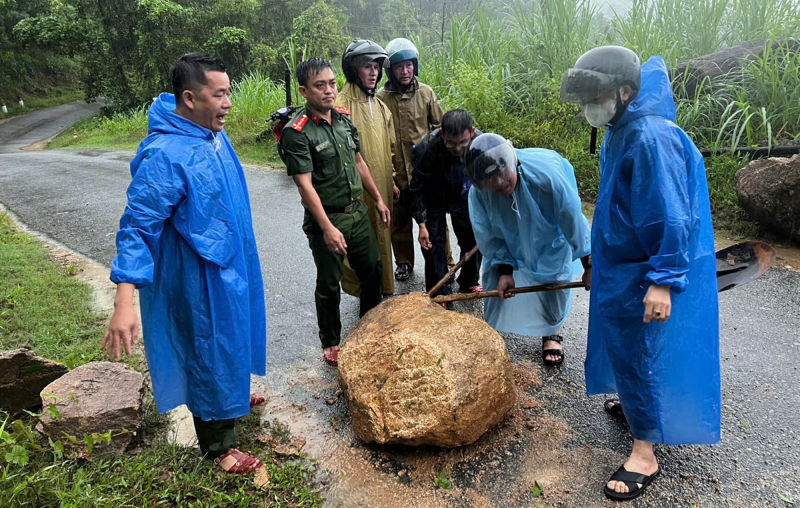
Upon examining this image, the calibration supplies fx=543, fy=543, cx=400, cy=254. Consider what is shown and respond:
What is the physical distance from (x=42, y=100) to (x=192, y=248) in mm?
30760

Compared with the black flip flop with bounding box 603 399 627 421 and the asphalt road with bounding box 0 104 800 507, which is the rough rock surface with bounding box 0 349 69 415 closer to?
the asphalt road with bounding box 0 104 800 507

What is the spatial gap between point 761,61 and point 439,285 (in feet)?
17.1

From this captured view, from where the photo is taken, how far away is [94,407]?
2.55m

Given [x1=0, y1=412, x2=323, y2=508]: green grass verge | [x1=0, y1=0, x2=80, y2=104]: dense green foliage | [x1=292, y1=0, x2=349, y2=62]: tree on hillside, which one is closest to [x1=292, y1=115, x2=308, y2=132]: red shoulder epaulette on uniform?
[x1=0, y1=412, x2=323, y2=508]: green grass verge

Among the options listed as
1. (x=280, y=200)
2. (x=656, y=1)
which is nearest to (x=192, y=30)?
(x=280, y=200)

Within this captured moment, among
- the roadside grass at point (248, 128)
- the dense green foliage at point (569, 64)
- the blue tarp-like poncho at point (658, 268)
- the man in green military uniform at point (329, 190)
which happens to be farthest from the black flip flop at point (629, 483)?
the roadside grass at point (248, 128)

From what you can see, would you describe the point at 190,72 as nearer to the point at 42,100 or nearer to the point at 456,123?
the point at 456,123

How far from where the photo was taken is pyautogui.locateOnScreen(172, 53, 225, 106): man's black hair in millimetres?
2033

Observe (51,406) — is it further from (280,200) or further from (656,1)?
(656,1)

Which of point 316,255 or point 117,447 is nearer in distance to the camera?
point 117,447

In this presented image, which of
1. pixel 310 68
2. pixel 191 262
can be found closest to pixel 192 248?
pixel 191 262

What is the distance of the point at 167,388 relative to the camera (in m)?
2.18

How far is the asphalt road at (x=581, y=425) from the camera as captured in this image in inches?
88.7

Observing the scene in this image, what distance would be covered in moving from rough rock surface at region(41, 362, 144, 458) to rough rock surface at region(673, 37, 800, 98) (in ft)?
21.7
